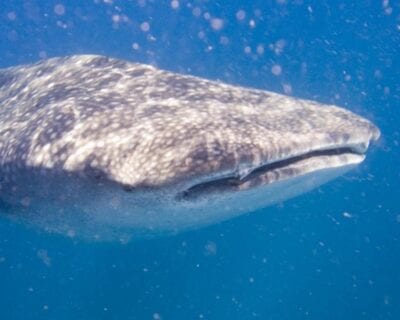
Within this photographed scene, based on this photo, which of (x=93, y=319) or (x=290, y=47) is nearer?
(x=93, y=319)

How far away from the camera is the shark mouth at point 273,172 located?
3.26 meters

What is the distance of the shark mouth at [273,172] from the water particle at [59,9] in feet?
113

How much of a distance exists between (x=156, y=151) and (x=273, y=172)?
864 millimetres

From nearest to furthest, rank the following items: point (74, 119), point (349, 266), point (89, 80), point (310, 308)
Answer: point (74, 119) → point (89, 80) → point (310, 308) → point (349, 266)

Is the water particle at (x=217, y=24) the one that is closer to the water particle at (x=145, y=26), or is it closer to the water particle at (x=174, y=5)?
the water particle at (x=174, y=5)

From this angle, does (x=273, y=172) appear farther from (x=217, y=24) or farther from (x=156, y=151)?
(x=217, y=24)

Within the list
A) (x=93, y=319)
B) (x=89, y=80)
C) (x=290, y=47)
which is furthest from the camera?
(x=290, y=47)

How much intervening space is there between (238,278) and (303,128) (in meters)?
14.4

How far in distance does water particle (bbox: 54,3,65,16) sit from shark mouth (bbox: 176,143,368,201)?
34519 millimetres

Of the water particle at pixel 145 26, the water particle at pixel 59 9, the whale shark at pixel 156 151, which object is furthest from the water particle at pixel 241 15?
the whale shark at pixel 156 151

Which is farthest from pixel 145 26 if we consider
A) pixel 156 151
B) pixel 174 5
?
pixel 156 151

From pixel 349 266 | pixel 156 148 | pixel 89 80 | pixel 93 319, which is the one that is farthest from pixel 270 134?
pixel 349 266

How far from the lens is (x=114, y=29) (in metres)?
33.7

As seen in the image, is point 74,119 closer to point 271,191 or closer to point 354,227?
point 271,191
